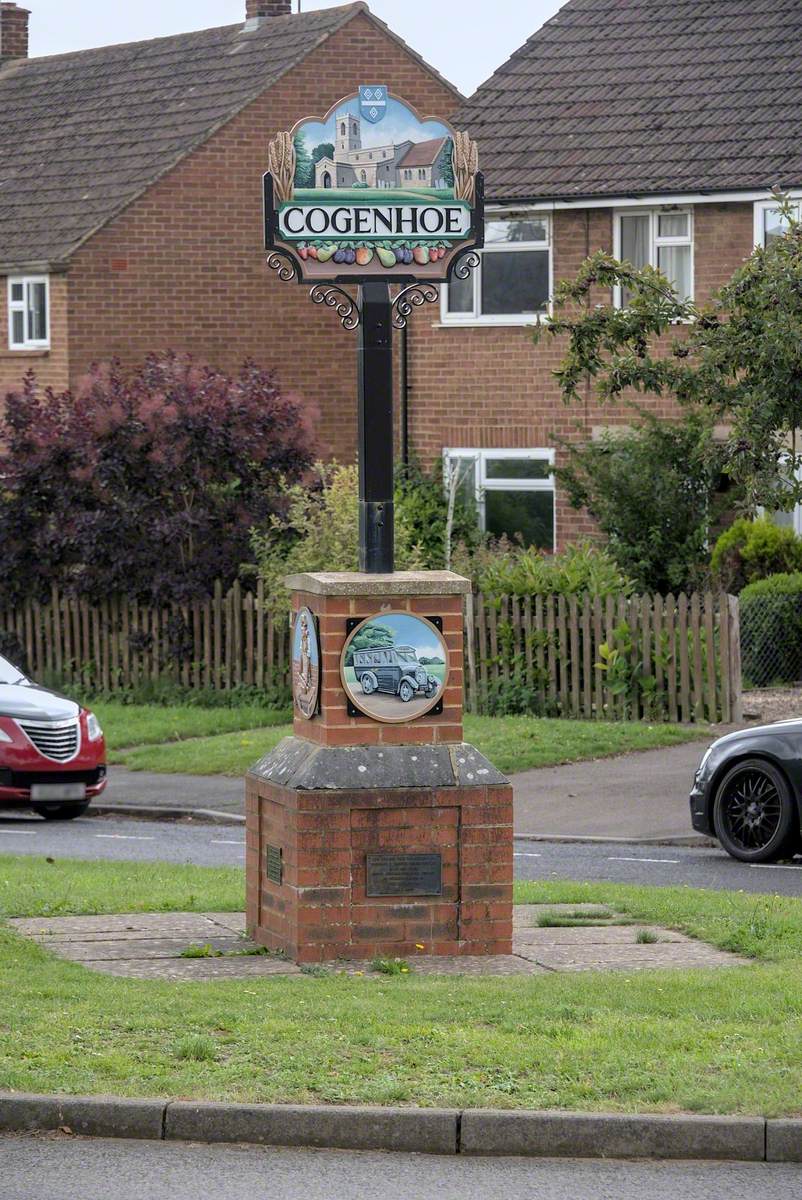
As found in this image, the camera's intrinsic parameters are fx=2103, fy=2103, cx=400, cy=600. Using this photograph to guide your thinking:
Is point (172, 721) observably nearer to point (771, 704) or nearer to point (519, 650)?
point (519, 650)

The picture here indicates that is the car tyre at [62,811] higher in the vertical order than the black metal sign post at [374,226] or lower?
lower

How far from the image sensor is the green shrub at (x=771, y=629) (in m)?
23.3

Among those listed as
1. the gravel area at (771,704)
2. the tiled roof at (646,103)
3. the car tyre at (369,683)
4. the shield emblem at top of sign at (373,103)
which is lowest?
the gravel area at (771,704)

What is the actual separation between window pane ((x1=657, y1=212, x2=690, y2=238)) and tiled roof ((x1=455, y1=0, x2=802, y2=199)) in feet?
1.86

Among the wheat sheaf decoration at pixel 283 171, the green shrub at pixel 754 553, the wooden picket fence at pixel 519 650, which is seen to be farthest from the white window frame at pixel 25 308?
the wheat sheaf decoration at pixel 283 171

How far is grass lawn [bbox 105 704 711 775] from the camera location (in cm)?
1981

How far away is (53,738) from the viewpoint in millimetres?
17781

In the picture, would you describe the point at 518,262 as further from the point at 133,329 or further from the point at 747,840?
the point at 747,840

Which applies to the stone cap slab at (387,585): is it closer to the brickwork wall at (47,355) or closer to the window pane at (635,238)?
the window pane at (635,238)

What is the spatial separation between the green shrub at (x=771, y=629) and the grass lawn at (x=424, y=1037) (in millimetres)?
13730

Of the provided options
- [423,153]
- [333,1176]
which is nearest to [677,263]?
[423,153]

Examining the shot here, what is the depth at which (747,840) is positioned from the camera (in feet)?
48.2

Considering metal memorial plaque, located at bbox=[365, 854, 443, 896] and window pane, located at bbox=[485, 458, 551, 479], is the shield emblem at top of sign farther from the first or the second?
window pane, located at bbox=[485, 458, 551, 479]

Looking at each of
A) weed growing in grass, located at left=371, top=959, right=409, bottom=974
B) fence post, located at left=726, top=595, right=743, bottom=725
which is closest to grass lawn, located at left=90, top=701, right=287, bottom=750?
fence post, located at left=726, top=595, right=743, bottom=725
